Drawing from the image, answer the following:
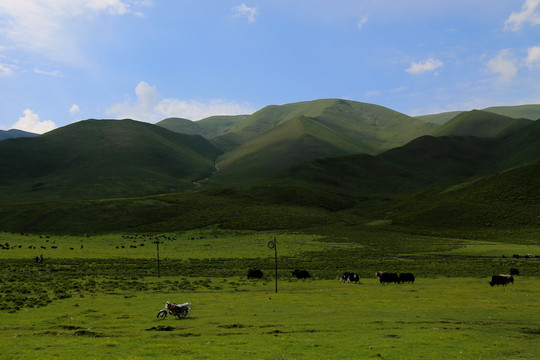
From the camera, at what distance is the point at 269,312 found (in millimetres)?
29500

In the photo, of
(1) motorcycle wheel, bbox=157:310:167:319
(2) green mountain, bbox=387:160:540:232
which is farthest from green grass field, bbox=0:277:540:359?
(2) green mountain, bbox=387:160:540:232

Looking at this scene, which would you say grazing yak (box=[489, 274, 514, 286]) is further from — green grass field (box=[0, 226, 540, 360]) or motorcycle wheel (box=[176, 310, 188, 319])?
motorcycle wheel (box=[176, 310, 188, 319])

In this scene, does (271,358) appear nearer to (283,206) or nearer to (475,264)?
(475,264)

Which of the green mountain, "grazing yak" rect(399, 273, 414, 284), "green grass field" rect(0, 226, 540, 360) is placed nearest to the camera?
"green grass field" rect(0, 226, 540, 360)

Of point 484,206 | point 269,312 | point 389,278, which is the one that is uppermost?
point 484,206

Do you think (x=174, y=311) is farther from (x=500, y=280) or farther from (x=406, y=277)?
(x=500, y=280)

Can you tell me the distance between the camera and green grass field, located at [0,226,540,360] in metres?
19.1

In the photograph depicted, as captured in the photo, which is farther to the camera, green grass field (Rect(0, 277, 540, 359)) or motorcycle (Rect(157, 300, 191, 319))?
motorcycle (Rect(157, 300, 191, 319))

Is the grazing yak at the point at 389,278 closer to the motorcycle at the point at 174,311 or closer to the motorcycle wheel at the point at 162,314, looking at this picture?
the motorcycle at the point at 174,311

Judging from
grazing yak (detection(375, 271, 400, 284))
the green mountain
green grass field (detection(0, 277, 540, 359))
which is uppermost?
the green mountain

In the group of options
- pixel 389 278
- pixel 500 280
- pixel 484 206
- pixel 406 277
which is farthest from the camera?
pixel 484 206

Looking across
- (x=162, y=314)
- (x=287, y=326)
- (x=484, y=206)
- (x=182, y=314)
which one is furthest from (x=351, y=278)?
(x=484, y=206)

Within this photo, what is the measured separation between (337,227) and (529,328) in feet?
374

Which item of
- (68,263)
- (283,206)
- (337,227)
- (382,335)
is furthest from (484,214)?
(382,335)
